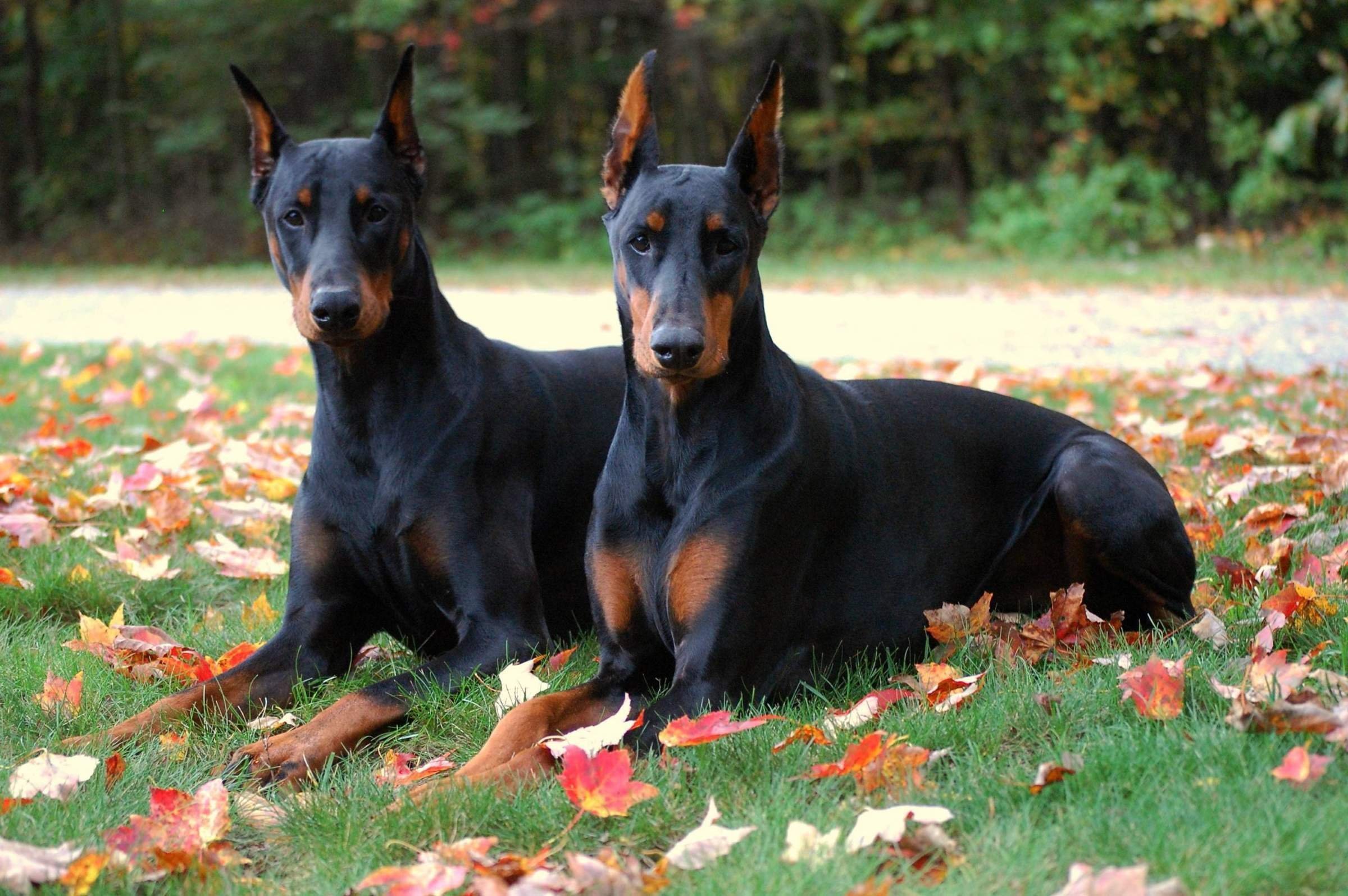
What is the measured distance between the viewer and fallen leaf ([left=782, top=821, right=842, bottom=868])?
2.32 metres

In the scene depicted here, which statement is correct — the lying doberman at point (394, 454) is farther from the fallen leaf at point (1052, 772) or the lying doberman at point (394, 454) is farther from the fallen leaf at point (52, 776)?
the fallen leaf at point (1052, 772)

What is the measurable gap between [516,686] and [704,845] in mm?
1022

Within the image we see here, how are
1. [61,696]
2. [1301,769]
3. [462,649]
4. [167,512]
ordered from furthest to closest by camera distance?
[167,512], [462,649], [61,696], [1301,769]

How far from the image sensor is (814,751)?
287 centimetres

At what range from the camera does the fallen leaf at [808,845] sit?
232 cm

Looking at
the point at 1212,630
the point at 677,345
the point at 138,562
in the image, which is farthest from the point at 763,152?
the point at 138,562

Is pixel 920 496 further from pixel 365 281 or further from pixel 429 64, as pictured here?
pixel 429 64

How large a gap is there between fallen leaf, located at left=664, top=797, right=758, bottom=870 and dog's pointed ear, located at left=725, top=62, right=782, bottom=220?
5.28 ft

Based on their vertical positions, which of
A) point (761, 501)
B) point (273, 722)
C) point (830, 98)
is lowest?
point (273, 722)

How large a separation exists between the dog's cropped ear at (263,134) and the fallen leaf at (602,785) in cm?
219

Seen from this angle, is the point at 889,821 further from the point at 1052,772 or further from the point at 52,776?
the point at 52,776

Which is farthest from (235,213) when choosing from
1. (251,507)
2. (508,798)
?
(508,798)

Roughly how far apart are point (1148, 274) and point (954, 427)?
1122cm

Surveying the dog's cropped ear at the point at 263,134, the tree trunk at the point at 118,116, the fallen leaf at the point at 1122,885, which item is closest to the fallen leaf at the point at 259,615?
the dog's cropped ear at the point at 263,134
